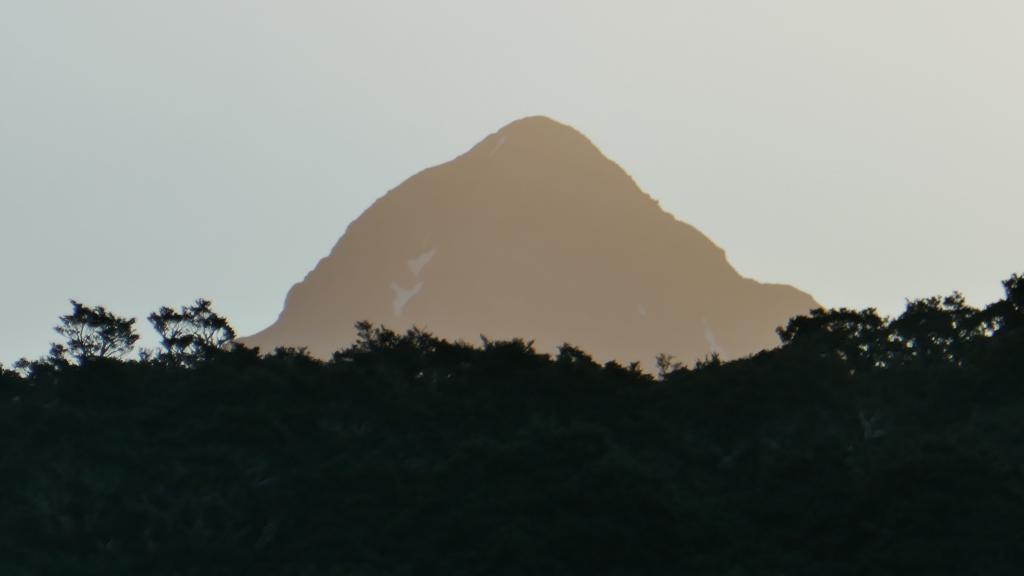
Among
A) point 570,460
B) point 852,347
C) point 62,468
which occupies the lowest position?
point 570,460

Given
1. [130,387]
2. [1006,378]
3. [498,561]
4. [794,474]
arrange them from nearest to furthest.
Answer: [498,561]
[794,474]
[1006,378]
[130,387]

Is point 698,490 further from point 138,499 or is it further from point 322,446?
point 138,499

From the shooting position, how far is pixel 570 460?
54.4m

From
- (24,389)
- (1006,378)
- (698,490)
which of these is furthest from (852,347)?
(24,389)

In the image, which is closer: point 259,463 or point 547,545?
point 547,545

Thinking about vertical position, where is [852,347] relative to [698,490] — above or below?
above

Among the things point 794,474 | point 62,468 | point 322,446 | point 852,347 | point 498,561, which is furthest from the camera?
point 852,347

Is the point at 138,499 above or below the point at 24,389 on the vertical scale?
below

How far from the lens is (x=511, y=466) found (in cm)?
5453

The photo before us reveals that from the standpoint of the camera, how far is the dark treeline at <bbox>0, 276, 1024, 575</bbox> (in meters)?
49.4

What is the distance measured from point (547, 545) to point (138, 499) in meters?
14.2

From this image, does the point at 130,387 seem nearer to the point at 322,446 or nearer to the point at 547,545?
the point at 322,446

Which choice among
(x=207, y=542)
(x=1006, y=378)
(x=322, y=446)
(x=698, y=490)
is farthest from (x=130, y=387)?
(x=1006, y=378)

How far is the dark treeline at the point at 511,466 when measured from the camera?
49.4 metres
